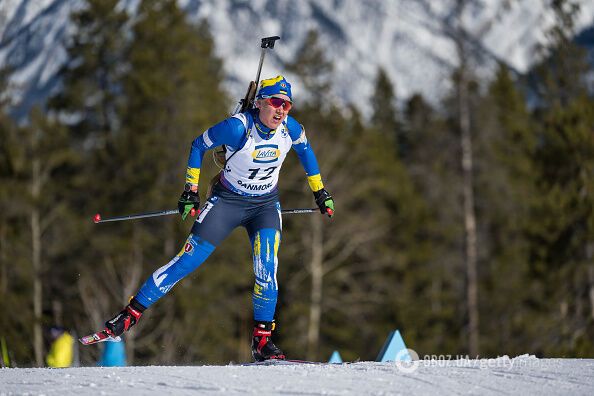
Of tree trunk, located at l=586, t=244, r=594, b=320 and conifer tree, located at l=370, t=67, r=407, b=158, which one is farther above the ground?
conifer tree, located at l=370, t=67, r=407, b=158

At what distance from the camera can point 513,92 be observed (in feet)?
151

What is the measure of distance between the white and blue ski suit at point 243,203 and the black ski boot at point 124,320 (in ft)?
0.20

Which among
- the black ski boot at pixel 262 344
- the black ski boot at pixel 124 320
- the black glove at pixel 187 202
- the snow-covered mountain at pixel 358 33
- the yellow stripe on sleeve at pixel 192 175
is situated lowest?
the black ski boot at pixel 262 344

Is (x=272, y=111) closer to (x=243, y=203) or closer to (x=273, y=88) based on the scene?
(x=273, y=88)

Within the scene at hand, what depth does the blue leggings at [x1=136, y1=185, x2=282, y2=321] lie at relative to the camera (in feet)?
22.5

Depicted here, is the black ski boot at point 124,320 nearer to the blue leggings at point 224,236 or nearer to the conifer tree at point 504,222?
the blue leggings at point 224,236

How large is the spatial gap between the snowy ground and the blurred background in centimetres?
1664

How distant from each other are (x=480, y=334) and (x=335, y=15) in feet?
417

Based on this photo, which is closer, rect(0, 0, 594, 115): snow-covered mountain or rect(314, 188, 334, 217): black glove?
rect(314, 188, 334, 217): black glove

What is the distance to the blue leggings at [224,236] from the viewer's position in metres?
6.87

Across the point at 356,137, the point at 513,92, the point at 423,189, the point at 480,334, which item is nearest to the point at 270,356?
the point at 356,137

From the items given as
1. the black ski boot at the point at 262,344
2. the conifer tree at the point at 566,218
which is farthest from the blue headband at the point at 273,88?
the conifer tree at the point at 566,218

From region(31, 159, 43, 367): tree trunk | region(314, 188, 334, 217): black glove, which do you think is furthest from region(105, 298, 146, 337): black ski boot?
region(31, 159, 43, 367): tree trunk

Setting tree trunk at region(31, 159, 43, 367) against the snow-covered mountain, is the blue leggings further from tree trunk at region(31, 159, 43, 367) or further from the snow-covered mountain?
the snow-covered mountain
